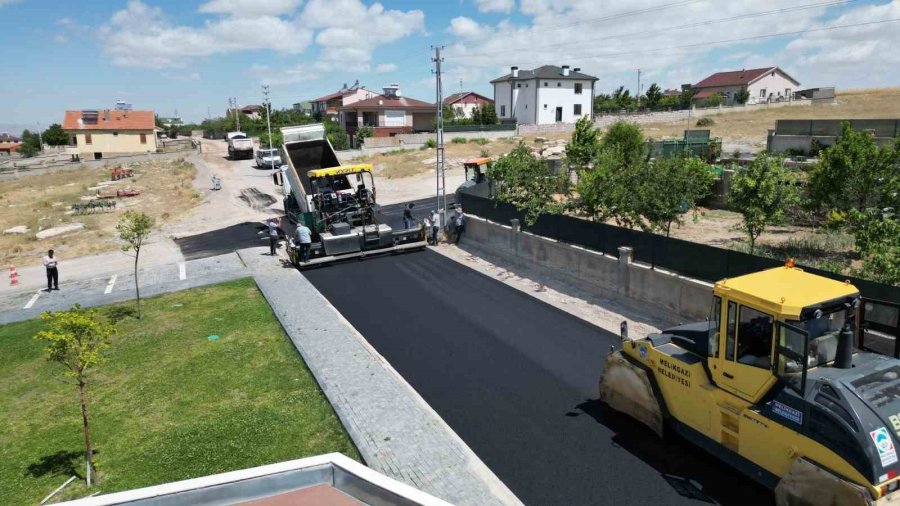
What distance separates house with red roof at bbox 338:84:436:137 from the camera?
66.9 meters

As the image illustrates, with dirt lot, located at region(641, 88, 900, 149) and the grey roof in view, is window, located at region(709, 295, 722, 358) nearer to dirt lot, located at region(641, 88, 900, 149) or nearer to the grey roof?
dirt lot, located at region(641, 88, 900, 149)

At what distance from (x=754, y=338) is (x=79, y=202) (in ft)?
134

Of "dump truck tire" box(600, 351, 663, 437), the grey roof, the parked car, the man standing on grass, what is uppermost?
the grey roof

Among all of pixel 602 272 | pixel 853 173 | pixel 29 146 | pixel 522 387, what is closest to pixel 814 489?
pixel 522 387

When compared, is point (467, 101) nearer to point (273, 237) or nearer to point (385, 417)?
point (273, 237)

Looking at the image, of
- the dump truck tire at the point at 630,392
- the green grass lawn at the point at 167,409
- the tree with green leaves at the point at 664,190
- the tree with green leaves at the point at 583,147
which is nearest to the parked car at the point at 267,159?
the tree with green leaves at the point at 583,147

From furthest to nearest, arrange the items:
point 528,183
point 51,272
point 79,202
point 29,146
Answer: point 29,146, point 79,202, point 528,183, point 51,272

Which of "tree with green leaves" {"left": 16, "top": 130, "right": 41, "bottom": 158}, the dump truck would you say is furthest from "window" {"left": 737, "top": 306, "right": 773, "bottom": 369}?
"tree with green leaves" {"left": 16, "top": 130, "right": 41, "bottom": 158}

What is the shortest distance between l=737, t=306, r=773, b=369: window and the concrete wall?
582 centimetres

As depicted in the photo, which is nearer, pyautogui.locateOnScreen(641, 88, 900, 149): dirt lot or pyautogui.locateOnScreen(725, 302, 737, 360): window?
pyautogui.locateOnScreen(725, 302, 737, 360): window

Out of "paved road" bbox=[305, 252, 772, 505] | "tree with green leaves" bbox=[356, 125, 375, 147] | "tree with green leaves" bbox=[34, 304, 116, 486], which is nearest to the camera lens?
"paved road" bbox=[305, 252, 772, 505]

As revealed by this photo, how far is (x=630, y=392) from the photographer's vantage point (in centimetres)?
880

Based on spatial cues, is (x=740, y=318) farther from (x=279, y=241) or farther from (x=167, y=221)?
(x=167, y=221)

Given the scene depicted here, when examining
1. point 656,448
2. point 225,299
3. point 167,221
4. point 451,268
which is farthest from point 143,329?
point 167,221
